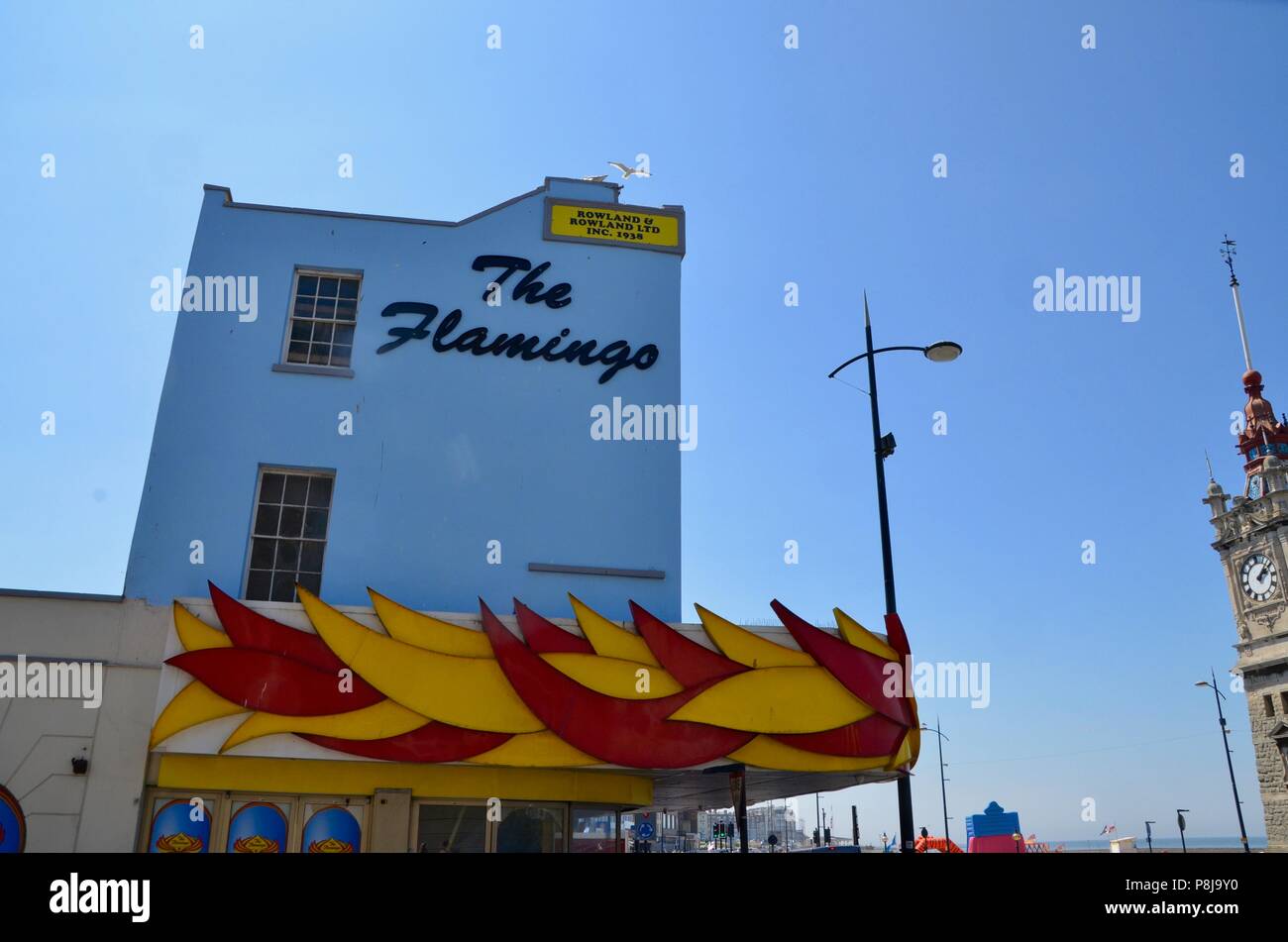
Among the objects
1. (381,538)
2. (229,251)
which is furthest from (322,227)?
(381,538)

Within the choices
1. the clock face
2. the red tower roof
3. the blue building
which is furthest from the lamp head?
the red tower roof

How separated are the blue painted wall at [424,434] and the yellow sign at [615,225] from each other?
12.5 inches

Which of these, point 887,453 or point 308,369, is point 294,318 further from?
point 887,453

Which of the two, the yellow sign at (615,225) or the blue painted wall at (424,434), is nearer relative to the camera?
the blue painted wall at (424,434)

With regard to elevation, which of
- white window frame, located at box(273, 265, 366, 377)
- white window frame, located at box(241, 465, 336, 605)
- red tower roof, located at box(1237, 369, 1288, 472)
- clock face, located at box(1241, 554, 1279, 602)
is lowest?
white window frame, located at box(241, 465, 336, 605)

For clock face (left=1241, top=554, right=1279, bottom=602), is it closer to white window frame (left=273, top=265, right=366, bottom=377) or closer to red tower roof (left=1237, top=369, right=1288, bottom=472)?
red tower roof (left=1237, top=369, right=1288, bottom=472)

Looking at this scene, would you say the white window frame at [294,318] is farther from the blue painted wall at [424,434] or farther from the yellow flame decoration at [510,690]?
the yellow flame decoration at [510,690]

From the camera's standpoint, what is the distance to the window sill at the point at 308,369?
592 inches

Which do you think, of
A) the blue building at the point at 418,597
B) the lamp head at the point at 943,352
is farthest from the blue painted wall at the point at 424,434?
the lamp head at the point at 943,352

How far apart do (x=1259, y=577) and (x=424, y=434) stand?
95725mm

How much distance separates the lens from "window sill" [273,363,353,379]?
15047 millimetres

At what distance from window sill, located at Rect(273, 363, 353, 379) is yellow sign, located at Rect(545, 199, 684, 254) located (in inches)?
178

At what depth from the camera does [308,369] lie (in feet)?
49.5
